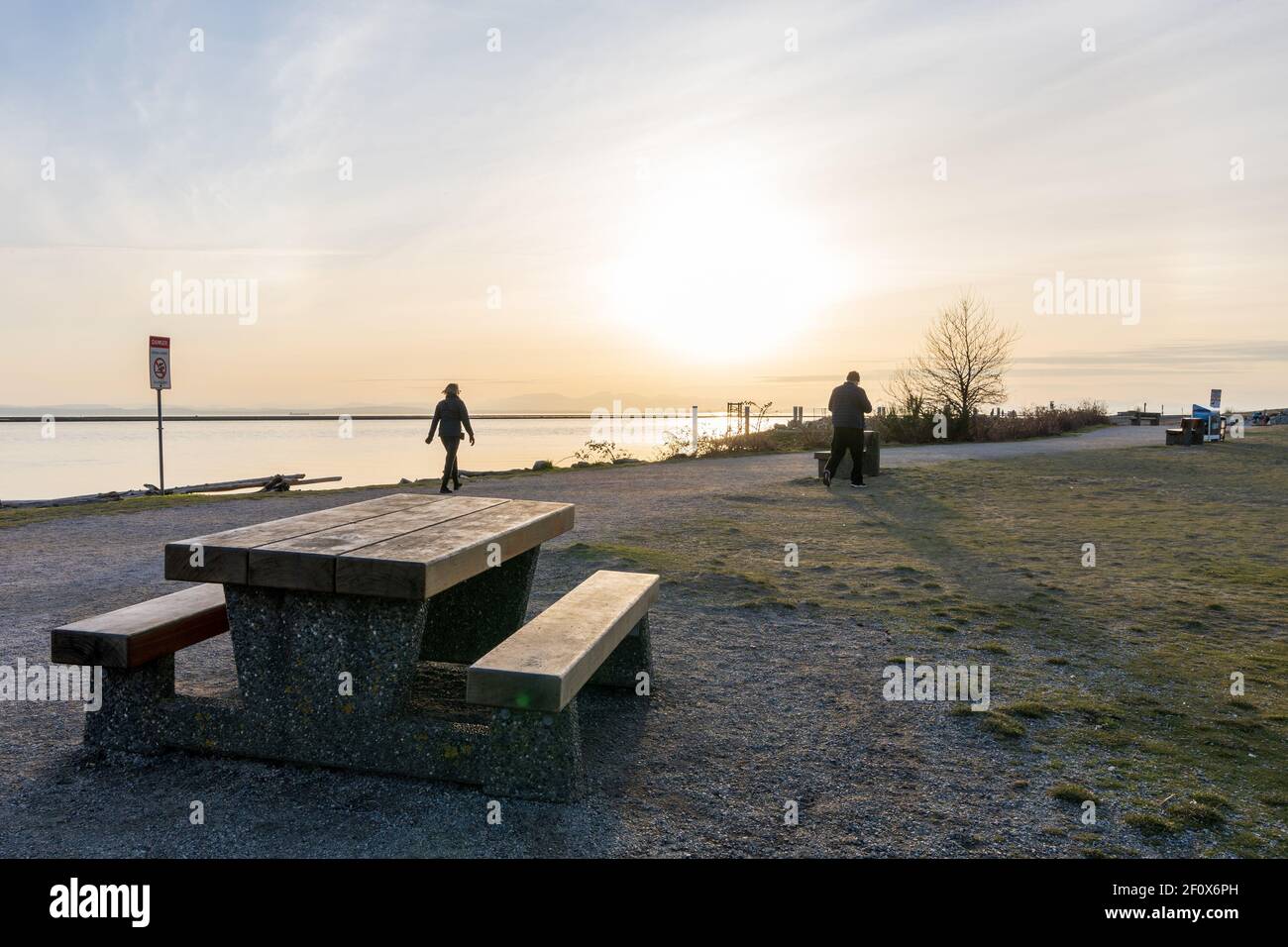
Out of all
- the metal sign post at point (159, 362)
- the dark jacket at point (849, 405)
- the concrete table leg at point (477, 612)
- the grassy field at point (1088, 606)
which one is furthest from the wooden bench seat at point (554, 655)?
the metal sign post at point (159, 362)

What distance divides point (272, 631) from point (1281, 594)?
7.30 metres

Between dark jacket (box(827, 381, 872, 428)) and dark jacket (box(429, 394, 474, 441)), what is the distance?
628 centimetres

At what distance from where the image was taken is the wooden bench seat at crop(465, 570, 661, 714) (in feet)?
9.82

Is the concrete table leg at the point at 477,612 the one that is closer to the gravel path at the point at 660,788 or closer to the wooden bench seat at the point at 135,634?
the gravel path at the point at 660,788

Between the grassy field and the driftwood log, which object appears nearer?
the grassy field

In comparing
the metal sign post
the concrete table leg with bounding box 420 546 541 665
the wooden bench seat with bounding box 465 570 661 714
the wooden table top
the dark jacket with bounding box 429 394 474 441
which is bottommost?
the concrete table leg with bounding box 420 546 541 665

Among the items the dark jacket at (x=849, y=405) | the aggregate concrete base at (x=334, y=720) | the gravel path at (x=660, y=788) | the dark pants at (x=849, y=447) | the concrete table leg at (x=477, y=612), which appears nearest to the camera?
the gravel path at (x=660, y=788)

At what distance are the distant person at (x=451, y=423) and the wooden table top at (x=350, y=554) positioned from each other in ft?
36.5

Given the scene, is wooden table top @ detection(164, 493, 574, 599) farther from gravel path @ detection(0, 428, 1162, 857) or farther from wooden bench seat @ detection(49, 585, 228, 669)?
gravel path @ detection(0, 428, 1162, 857)

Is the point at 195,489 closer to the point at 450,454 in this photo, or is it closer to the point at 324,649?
the point at 450,454

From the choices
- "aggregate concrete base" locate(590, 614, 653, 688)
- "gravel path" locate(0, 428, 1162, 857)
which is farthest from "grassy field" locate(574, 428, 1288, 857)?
"aggregate concrete base" locate(590, 614, 653, 688)

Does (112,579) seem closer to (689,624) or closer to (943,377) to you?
(689,624)

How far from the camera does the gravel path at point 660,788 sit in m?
2.96
